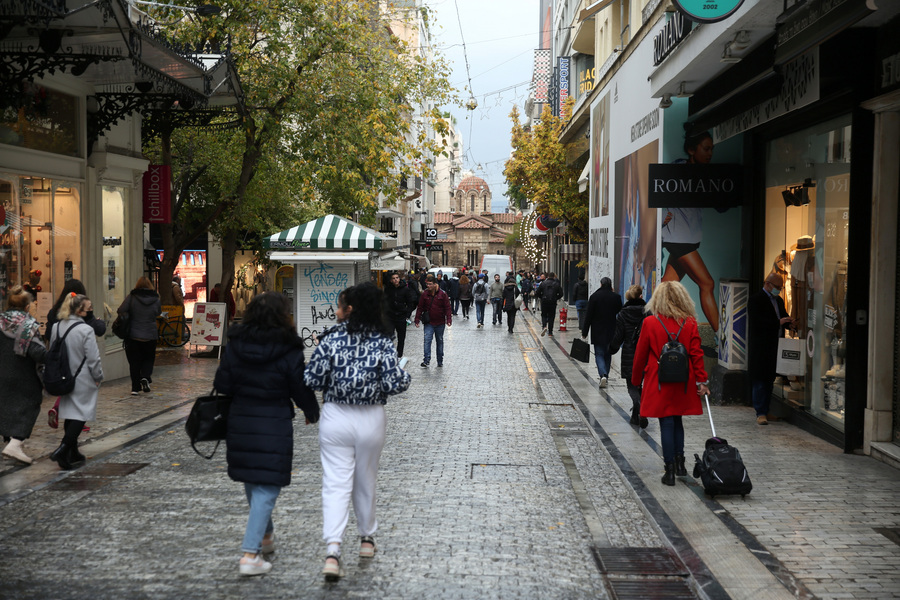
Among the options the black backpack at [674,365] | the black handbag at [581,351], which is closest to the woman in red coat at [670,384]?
the black backpack at [674,365]

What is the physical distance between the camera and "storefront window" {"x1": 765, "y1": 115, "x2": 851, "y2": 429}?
9672mm

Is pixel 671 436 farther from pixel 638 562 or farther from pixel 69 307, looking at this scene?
pixel 69 307

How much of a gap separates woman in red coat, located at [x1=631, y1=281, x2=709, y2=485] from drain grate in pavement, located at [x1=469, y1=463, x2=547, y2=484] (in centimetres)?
113

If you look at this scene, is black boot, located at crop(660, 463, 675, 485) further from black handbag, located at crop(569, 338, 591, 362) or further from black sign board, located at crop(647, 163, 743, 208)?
black sign board, located at crop(647, 163, 743, 208)

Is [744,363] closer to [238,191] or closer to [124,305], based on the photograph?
[124,305]

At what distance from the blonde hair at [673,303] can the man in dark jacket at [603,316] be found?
6127 millimetres

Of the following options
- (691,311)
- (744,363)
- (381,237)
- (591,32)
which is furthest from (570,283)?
(691,311)

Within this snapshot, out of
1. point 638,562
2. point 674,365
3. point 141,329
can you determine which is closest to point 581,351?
point 674,365

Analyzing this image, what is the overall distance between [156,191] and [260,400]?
13.1 metres

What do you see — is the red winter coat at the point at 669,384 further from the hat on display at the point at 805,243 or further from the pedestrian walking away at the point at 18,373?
the pedestrian walking away at the point at 18,373

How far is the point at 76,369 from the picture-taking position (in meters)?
8.20

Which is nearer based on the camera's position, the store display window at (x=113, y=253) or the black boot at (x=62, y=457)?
the black boot at (x=62, y=457)

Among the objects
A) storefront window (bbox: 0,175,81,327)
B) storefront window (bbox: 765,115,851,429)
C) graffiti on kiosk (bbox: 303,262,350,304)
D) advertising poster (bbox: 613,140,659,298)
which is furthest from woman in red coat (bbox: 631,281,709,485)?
graffiti on kiosk (bbox: 303,262,350,304)

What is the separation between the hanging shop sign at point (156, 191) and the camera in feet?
56.8
